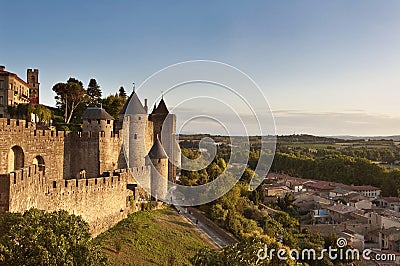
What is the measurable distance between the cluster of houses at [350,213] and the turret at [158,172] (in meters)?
19.1

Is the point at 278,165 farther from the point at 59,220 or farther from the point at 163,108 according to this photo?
the point at 59,220

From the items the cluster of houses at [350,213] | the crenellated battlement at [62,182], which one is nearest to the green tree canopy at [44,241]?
the crenellated battlement at [62,182]

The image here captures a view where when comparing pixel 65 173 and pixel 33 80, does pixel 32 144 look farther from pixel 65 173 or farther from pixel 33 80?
pixel 33 80

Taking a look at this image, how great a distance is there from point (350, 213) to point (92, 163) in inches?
1350

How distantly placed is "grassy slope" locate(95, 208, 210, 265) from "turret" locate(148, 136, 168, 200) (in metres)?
1.66

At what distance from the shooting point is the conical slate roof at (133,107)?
24500 millimetres

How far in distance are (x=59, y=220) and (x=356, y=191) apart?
58.6 meters

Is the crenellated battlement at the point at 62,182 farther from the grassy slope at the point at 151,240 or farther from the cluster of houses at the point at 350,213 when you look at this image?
the cluster of houses at the point at 350,213

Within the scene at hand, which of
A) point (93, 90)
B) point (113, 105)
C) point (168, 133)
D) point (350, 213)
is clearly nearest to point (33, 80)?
point (93, 90)

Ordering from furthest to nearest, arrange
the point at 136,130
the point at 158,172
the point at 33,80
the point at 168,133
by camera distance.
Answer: the point at 33,80 → the point at 168,133 → the point at 136,130 → the point at 158,172

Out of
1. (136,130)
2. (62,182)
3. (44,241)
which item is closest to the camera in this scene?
(44,241)

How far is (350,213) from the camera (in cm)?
4547

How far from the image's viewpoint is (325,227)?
4072 centimetres

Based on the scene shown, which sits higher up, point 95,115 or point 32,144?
point 95,115
